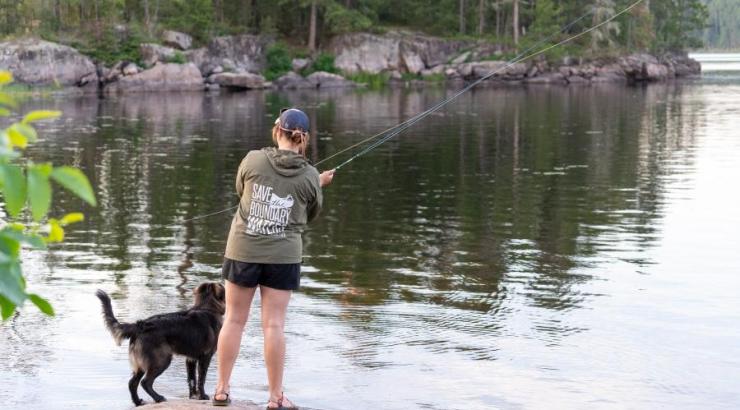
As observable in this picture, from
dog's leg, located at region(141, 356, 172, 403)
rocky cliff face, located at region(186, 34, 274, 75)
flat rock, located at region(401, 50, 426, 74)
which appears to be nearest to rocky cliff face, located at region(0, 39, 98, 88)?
rocky cliff face, located at region(186, 34, 274, 75)

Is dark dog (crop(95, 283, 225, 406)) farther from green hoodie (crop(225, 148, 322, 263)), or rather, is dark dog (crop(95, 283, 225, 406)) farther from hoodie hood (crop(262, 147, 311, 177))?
hoodie hood (crop(262, 147, 311, 177))

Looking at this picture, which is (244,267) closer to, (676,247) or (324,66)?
Result: (676,247)

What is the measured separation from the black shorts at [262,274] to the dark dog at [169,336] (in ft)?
2.19

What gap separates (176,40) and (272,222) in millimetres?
60794

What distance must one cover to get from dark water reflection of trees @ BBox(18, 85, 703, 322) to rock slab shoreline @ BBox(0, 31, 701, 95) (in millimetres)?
→ 18260

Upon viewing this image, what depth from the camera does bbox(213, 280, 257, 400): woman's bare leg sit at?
621 cm

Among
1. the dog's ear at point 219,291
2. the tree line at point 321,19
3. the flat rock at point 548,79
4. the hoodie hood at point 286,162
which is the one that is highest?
the tree line at point 321,19

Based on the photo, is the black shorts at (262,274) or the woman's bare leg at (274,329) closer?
the black shorts at (262,274)

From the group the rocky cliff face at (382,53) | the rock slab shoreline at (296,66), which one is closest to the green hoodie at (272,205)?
the rock slab shoreline at (296,66)

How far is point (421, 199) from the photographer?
1830 cm

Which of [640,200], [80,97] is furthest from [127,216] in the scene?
[80,97]

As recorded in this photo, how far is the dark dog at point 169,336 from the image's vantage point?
21.4ft

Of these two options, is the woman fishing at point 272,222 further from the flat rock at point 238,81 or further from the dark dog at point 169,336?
the flat rock at point 238,81

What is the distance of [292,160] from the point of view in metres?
6.01
